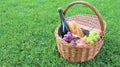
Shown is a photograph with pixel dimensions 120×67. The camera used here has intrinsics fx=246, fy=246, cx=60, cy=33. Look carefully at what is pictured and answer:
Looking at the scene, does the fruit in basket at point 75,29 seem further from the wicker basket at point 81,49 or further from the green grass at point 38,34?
the green grass at point 38,34

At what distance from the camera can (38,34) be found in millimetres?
2971

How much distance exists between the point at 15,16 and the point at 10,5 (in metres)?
0.35

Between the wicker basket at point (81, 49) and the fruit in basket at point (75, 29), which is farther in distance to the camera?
the fruit in basket at point (75, 29)

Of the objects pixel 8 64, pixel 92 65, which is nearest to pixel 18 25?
pixel 8 64

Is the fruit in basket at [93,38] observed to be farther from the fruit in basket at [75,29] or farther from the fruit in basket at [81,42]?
the fruit in basket at [75,29]

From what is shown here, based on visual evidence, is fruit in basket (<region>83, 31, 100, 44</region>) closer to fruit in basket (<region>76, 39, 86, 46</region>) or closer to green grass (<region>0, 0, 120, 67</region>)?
fruit in basket (<region>76, 39, 86, 46</region>)

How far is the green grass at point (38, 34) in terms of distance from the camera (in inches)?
101

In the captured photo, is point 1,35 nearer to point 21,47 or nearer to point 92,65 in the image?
point 21,47

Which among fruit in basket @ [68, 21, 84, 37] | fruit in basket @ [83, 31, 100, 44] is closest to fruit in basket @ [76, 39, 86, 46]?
fruit in basket @ [83, 31, 100, 44]

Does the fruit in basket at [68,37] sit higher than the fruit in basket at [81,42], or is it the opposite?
the fruit in basket at [68,37]

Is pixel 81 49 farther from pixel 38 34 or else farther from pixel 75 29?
pixel 38 34

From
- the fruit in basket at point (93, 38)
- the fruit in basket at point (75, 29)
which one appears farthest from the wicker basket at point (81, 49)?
the fruit in basket at point (75, 29)

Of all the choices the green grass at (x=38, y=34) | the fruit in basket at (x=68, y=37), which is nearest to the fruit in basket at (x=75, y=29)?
the fruit in basket at (x=68, y=37)

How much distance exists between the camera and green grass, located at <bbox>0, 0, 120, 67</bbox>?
255cm
